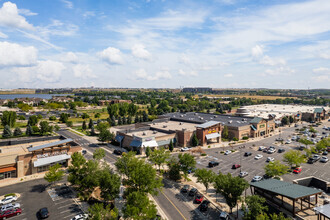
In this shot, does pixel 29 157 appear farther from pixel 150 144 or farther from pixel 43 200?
pixel 150 144

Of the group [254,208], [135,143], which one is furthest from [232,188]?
[135,143]

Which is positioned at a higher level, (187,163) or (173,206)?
(187,163)

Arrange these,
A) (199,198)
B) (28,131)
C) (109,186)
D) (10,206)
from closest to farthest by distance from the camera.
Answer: (10,206)
(109,186)
(199,198)
(28,131)

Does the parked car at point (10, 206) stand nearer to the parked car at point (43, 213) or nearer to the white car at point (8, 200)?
the white car at point (8, 200)

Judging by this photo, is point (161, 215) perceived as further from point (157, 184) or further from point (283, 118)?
point (283, 118)

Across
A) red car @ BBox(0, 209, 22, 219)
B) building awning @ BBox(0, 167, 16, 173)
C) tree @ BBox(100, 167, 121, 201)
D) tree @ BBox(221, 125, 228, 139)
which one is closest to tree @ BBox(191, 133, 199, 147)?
tree @ BBox(221, 125, 228, 139)

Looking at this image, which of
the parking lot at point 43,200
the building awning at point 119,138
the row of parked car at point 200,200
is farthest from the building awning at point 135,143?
the row of parked car at point 200,200

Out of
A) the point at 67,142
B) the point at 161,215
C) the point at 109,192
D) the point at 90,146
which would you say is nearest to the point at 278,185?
the point at 161,215
